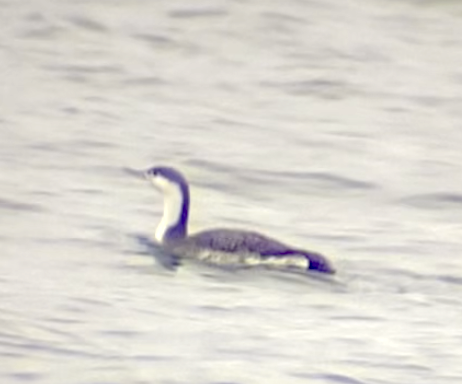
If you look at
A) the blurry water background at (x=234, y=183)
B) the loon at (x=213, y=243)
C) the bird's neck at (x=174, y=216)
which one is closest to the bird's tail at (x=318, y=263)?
the loon at (x=213, y=243)

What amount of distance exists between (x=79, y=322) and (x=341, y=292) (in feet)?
5.92

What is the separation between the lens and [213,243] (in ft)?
46.7

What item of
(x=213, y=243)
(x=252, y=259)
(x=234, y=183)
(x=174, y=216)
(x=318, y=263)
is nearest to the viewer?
(x=318, y=263)

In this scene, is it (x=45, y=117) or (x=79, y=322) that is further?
(x=45, y=117)

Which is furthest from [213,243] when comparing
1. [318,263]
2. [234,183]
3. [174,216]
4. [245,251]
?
[234,183]

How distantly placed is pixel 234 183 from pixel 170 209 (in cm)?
161

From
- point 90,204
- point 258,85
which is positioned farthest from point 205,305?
point 258,85

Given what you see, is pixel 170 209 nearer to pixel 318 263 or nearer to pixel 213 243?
pixel 213 243

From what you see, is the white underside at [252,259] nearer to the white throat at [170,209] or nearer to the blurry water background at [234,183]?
the blurry water background at [234,183]

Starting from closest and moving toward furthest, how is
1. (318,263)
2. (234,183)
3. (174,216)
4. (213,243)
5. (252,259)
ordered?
1. (318,263)
2. (252,259)
3. (213,243)
4. (174,216)
5. (234,183)

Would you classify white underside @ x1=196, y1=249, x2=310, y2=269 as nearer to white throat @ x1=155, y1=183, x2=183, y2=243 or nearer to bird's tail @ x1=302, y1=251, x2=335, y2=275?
bird's tail @ x1=302, y1=251, x2=335, y2=275

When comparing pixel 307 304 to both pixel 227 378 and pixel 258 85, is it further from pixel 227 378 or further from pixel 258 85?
pixel 258 85

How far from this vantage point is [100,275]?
13453 mm

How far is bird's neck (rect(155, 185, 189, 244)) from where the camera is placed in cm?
1470
